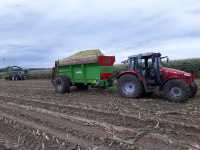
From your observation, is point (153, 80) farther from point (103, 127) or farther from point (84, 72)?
point (103, 127)

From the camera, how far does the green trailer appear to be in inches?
563

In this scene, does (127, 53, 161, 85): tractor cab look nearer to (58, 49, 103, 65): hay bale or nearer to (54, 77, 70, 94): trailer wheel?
(58, 49, 103, 65): hay bale

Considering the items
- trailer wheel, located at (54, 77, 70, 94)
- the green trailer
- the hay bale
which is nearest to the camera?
the green trailer

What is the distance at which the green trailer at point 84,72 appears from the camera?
563 inches

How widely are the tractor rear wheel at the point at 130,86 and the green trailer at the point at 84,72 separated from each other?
1.56m

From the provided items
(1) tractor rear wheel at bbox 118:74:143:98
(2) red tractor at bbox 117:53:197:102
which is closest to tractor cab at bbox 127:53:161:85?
(2) red tractor at bbox 117:53:197:102

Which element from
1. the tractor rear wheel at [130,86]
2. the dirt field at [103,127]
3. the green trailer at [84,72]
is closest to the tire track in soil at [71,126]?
the dirt field at [103,127]

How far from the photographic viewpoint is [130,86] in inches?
494

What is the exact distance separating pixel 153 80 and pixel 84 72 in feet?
13.2

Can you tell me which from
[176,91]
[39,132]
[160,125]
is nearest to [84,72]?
[176,91]

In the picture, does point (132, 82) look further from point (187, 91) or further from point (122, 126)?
point (122, 126)

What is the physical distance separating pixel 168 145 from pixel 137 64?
6.85 metres

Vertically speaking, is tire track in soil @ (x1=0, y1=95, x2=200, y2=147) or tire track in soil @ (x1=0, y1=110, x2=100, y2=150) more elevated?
tire track in soil @ (x1=0, y1=95, x2=200, y2=147)

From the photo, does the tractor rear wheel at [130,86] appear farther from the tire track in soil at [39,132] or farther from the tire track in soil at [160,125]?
the tire track in soil at [39,132]
